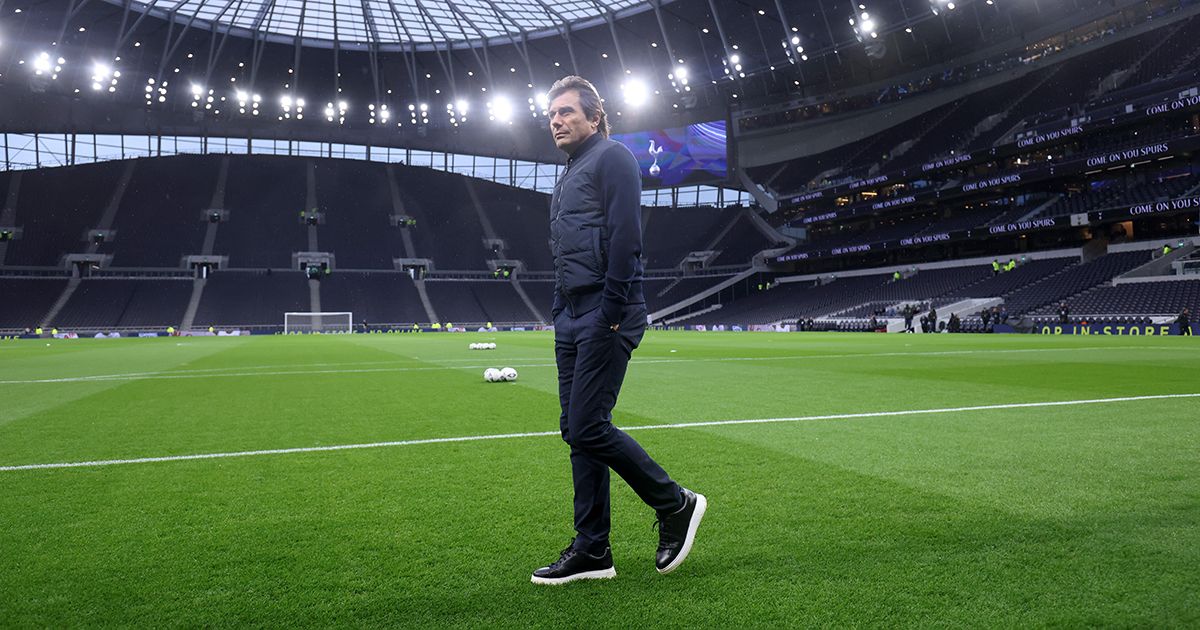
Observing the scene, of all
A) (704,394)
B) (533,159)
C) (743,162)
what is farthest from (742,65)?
(704,394)

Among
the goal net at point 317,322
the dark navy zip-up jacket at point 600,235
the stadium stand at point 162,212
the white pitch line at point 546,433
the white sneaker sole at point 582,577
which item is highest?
the stadium stand at point 162,212

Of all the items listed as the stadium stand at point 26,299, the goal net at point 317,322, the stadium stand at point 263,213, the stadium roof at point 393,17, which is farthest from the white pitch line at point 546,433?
the stadium stand at point 263,213

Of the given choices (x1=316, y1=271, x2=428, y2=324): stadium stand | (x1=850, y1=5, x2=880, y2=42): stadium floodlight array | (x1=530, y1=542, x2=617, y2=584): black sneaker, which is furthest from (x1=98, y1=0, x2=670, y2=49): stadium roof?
(x1=530, y1=542, x2=617, y2=584): black sneaker

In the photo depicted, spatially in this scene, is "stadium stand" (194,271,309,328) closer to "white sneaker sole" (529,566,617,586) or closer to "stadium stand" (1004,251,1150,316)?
"stadium stand" (1004,251,1150,316)

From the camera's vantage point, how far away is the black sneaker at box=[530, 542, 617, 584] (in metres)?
2.95

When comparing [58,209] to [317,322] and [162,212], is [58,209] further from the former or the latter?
[317,322]

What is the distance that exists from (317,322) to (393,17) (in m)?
25.4

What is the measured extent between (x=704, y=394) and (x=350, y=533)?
6.63 meters

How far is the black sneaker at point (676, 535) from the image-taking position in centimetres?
309

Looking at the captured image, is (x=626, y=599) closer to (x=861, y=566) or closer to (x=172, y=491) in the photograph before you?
(x=861, y=566)

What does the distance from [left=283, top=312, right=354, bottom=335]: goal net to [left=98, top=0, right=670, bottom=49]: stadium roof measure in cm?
2348

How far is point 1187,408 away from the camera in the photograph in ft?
24.1

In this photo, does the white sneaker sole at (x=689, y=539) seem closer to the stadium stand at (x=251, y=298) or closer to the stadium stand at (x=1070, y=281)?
the stadium stand at (x=1070, y=281)

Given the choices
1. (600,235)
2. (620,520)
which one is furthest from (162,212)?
(600,235)
